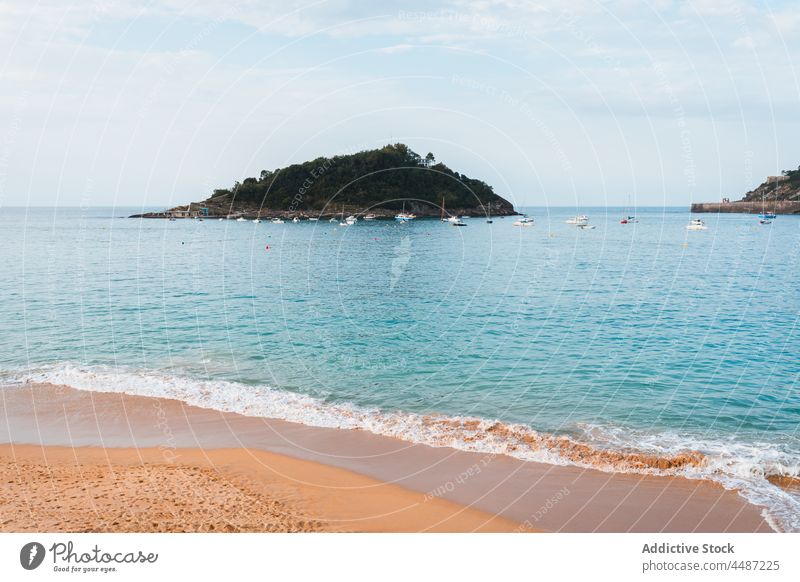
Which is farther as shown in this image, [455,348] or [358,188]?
[358,188]

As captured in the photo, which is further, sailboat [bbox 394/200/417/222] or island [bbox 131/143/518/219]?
sailboat [bbox 394/200/417/222]

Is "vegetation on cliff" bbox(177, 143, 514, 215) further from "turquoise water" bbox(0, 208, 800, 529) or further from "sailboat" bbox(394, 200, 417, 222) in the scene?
"turquoise water" bbox(0, 208, 800, 529)

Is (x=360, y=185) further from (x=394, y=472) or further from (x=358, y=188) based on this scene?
(x=394, y=472)

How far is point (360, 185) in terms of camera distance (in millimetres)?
161000

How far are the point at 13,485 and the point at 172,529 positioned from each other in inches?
194

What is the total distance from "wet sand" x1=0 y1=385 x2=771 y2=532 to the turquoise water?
1195mm

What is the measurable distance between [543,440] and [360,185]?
493 ft

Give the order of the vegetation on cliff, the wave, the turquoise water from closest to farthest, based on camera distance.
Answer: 1. the wave
2. the turquoise water
3. the vegetation on cliff

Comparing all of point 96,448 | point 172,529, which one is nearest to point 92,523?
point 172,529

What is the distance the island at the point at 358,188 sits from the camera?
15438cm

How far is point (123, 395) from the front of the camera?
2008 centimetres
